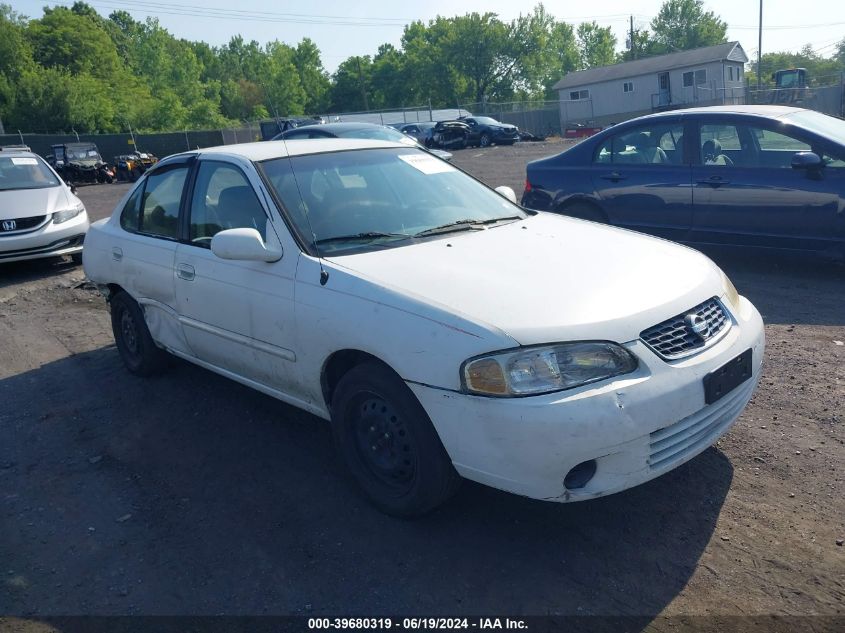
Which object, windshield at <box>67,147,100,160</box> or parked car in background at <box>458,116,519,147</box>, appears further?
parked car in background at <box>458,116,519,147</box>

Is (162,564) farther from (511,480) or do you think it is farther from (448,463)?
(511,480)

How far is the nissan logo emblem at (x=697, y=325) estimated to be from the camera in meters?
3.22

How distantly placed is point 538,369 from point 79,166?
106ft

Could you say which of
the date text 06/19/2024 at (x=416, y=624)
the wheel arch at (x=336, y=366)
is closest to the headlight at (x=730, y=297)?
the wheel arch at (x=336, y=366)

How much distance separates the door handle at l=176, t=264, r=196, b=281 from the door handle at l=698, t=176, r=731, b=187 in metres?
5.08

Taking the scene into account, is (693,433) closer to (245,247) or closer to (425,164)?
(245,247)

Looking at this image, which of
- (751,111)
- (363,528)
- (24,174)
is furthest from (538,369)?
(24,174)

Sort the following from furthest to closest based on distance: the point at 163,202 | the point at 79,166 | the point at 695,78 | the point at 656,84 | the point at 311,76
Answer: the point at 311,76 < the point at 656,84 < the point at 695,78 < the point at 79,166 < the point at 163,202

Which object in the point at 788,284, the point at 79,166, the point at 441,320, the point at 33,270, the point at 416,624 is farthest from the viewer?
the point at 79,166

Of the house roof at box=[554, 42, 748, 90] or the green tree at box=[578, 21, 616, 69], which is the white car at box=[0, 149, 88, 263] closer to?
the house roof at box=[554, 42, 748, 90]

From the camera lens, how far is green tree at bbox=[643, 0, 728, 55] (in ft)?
302

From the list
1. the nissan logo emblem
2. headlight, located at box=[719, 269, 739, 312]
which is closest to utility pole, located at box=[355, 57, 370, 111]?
headlight, located at box=[719, 269, 739, 312]

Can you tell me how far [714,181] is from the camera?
23.7 feet

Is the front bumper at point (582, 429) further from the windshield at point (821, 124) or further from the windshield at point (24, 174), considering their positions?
the windshield at point (24, 174)
